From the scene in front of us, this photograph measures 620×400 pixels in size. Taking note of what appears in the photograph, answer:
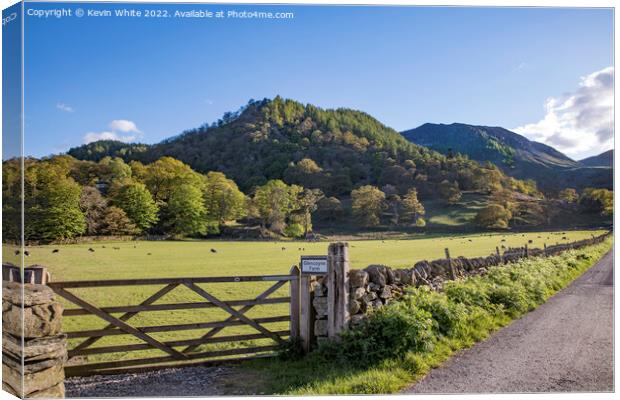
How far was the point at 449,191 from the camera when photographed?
1497 centimetres

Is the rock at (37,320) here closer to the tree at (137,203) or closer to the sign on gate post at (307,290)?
the sign on gate post at (307,290)

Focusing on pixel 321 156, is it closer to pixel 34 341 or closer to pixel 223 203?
pixel 223 203

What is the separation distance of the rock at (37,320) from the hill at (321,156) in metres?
7.84

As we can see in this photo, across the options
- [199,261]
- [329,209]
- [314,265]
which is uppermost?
[329,209]

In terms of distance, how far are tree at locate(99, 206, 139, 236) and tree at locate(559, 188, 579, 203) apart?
9.64m

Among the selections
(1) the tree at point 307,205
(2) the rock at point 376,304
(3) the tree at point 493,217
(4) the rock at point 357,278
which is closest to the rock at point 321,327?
(4) the rock at point 357,278

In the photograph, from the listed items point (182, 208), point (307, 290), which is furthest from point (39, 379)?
point (182, 208)

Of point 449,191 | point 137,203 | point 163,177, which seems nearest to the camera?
point 137,203

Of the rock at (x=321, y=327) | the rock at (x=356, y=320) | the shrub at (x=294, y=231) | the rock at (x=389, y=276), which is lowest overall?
the rock at (x=321, y=327)

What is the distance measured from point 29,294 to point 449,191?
1260 centimetres

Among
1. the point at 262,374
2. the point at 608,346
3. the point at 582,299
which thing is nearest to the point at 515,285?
the point at 582,299

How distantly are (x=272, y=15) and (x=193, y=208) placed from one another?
30.6 feet

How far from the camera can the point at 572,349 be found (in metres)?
6.96

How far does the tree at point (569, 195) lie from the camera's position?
8.92 metres
